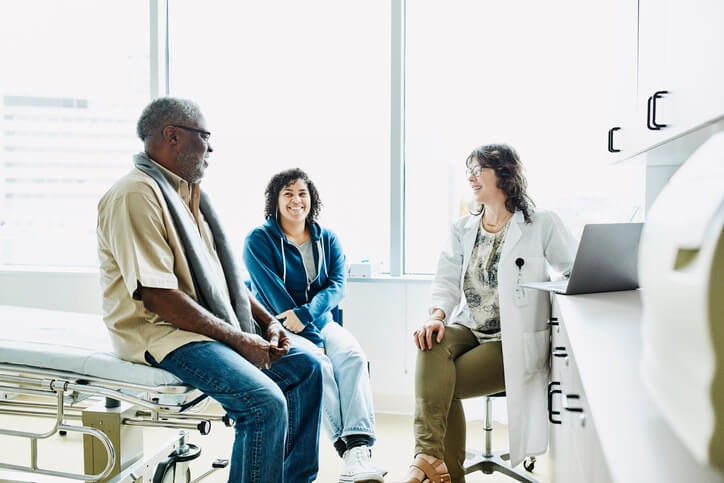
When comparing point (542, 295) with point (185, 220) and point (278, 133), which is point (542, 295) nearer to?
point (185, 220)

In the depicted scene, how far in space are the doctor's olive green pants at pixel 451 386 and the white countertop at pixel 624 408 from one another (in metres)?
0.88

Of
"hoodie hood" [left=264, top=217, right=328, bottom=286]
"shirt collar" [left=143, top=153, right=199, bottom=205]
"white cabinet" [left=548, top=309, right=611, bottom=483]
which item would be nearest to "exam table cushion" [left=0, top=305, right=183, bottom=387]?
"shirt collar" [left=143, top=153, right=199, bottom=205]

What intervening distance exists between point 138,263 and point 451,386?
121 centimetres

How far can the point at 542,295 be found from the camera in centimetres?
232

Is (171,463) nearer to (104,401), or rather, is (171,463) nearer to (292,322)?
(104,401)

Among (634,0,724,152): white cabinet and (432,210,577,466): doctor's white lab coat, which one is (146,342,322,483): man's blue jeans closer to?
(432,210,577,466): doctor's white lab coat

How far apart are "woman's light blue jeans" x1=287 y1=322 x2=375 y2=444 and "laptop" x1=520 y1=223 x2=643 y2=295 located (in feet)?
2.96

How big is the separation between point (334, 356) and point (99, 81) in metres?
2.49

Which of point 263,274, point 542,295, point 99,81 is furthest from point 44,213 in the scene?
point 542,295

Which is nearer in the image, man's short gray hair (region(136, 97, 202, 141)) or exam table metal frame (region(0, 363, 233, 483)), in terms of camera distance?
exam table metal frame (region(0, 363, 233, 483))

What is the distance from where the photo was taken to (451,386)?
2.23m

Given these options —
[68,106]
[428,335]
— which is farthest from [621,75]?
[68,106]

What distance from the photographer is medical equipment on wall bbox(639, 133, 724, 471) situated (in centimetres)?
55

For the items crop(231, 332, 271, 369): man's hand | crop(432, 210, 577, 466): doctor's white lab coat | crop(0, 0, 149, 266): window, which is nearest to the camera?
crop(231, 332, 271, 369): man's hand
